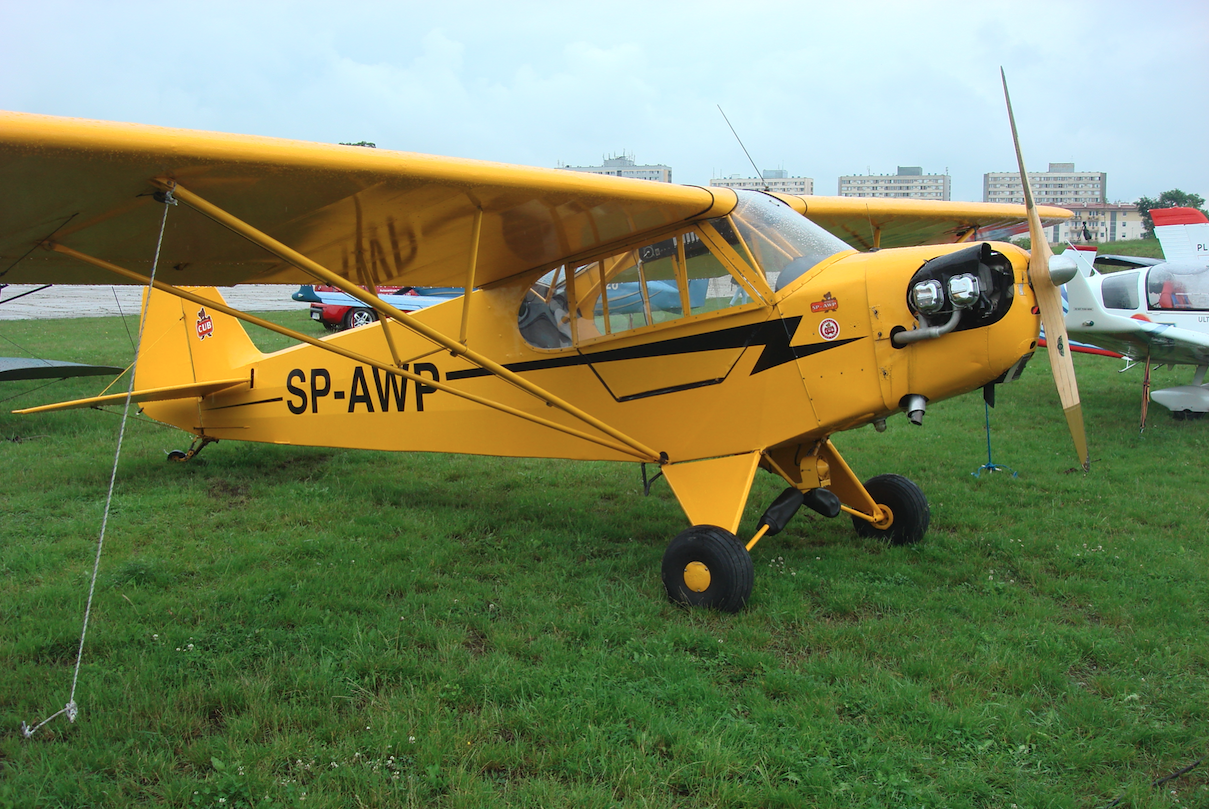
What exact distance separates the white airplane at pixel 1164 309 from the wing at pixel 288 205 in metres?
7.81

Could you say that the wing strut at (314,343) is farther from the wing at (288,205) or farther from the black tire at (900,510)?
the black tire at (900,510)

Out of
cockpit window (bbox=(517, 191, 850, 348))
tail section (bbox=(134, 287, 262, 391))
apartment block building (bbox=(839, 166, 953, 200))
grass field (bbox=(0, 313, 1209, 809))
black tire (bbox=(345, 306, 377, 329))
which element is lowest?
grass field (bbox=(0, 313, 1209, 809))

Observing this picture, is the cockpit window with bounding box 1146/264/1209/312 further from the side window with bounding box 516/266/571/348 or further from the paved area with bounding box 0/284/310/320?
the paved area with bounding box 0/284/310/320

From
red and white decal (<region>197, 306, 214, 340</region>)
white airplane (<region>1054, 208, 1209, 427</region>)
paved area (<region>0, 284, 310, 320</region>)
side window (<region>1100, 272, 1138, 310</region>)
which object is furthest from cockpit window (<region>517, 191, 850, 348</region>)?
paved area (<region>0, 284, 310, 320</region>)

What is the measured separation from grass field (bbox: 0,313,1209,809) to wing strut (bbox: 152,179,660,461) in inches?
36.2

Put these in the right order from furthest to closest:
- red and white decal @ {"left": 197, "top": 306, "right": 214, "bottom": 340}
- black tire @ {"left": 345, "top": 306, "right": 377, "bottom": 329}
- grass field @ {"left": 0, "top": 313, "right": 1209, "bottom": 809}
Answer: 1. black tire @ {"left": 345, "top": 306, "right": 377, "bottom": 329}
2. red and white decal @ {"left": 197, "top": 306, "right": 214, "bottom": 340}
3. grass field @ {"left": 0, "top": 313, "right": 1209, "bottom": 809}

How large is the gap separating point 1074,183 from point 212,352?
613ft

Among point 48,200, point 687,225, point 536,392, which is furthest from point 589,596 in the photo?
point 48,200

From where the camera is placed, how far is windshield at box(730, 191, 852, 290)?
466 centimetres

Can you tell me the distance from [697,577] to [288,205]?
117 inches

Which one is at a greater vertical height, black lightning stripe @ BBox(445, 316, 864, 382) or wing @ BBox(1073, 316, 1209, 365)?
wing @ BBox(1073, 316, 1209, 365)

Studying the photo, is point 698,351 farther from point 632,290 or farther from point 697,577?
point 697,577

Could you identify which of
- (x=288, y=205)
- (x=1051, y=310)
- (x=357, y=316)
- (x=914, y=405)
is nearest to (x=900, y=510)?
(x=914, y=405)

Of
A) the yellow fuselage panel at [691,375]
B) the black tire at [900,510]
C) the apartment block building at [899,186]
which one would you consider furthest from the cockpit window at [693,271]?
the apartment block building at [899,186]
